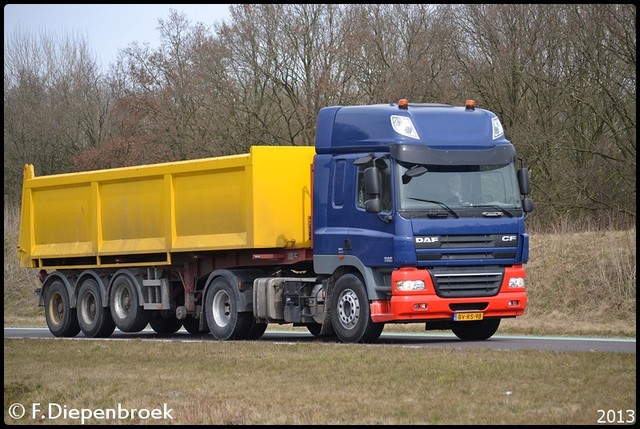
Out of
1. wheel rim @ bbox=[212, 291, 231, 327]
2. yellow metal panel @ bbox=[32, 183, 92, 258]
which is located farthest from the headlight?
yellow metal panel @ bbox=[32, 183, 92, 258]

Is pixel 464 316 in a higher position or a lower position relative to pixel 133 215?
lower

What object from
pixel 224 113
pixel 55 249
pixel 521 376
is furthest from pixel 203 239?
pixel 224 113

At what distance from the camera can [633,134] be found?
1373 inches

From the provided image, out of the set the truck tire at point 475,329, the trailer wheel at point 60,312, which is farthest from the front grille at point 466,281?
the trailer wheel at point 60,312

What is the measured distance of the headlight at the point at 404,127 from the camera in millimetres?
19609

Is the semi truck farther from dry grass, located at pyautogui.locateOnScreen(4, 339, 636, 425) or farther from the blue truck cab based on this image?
Answer: dry grass, located at pyautogui.locateOnScreen(4, 339, 636, 425)

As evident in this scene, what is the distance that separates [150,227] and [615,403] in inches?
540

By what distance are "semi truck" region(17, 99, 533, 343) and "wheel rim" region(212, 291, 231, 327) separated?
0.08ft

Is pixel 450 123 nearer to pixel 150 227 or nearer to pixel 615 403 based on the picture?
pixel 150 227

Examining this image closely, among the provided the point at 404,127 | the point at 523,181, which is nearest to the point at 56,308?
the point at 404,127

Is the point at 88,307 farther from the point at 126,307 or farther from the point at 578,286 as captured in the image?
the point at 578,286

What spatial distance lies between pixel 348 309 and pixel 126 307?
20.5 feet

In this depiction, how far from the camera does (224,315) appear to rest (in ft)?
74.2

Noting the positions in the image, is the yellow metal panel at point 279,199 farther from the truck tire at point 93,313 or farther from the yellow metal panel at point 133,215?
the truck tire at point 93,313
